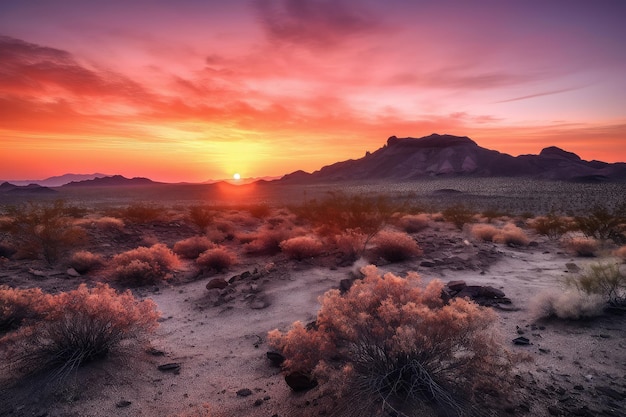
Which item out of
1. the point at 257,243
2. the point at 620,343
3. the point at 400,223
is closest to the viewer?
the point at 620,343

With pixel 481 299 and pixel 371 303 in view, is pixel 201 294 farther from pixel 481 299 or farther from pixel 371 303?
pixel 481 299

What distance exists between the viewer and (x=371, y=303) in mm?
5059

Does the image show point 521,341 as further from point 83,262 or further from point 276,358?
point 83,262

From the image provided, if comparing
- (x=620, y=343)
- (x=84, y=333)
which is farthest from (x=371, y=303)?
(x=84, y=333)

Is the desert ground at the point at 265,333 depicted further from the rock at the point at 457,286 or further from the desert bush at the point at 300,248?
the rock at the point at 457,286

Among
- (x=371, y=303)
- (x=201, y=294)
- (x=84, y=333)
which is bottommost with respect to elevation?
(x=201, y=294)

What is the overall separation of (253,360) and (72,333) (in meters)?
3.04

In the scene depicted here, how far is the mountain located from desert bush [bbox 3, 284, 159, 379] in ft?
326

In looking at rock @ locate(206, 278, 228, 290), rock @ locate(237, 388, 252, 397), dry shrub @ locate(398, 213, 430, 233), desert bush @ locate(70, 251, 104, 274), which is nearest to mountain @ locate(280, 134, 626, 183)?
dry shrub @ locate(398, 213, 430, 233)

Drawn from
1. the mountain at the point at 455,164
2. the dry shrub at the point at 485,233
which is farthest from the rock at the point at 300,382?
the mountain at the point at 455,164

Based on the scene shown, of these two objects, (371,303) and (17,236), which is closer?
(371,303)

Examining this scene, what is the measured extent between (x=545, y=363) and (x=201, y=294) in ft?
27.7

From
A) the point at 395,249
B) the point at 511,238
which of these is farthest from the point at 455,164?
the point at 395,249

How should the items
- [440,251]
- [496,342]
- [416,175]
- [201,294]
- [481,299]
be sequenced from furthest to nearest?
[416,175] → [440,251] → [201,294] → [481,299] → [496,342]
